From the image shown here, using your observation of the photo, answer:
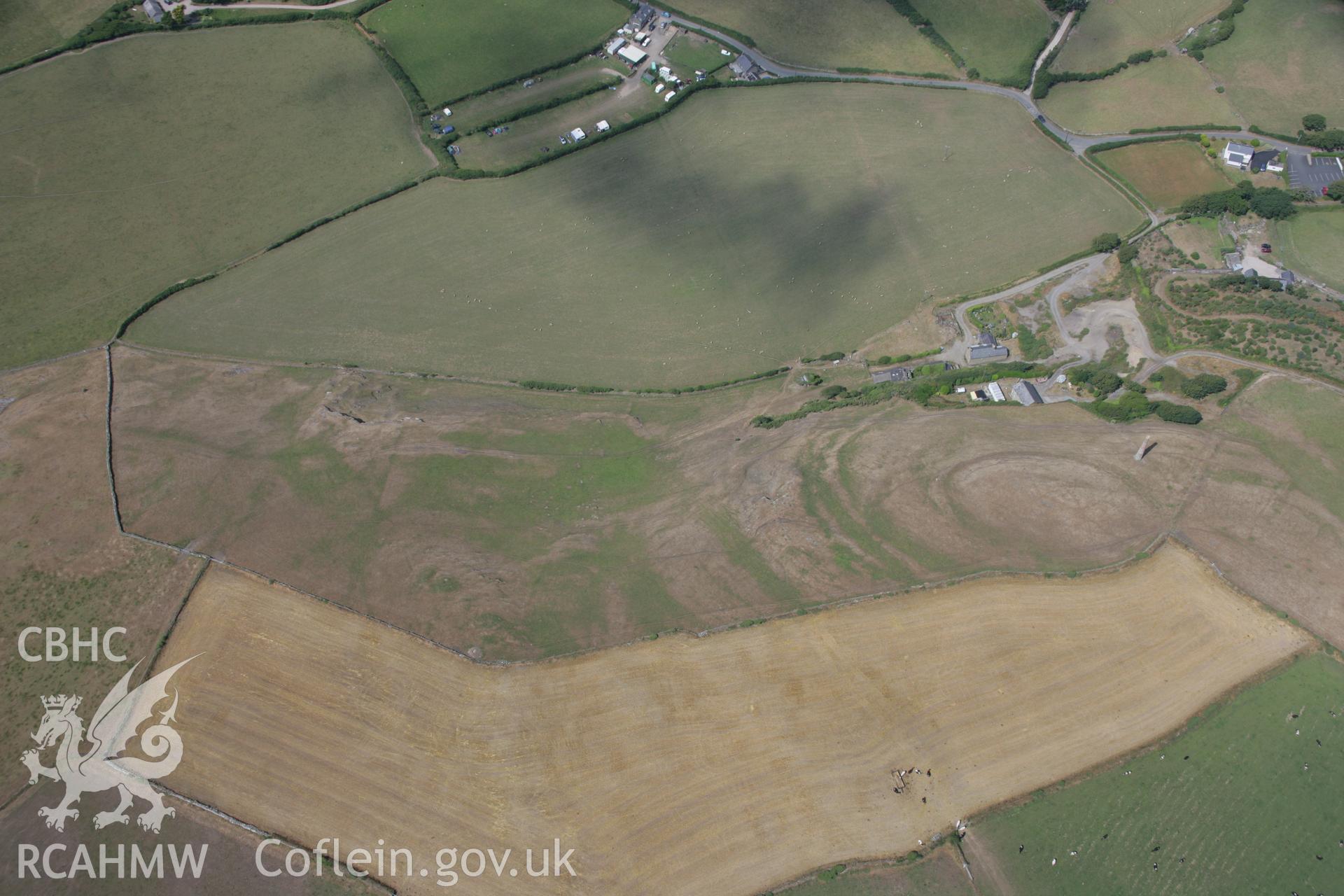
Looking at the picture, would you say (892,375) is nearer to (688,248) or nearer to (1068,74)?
(688,248)

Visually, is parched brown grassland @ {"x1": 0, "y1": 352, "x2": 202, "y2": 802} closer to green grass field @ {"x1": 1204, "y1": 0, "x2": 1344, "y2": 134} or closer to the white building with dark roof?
the white building with dark roof

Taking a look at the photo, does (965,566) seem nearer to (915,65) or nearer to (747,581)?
(747,581)

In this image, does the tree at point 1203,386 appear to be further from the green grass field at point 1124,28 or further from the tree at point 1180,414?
the green grass field at point 1124,28

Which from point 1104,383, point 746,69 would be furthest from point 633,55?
point 1104,383

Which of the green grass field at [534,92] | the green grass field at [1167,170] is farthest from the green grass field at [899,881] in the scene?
the green grass field at [534,92]

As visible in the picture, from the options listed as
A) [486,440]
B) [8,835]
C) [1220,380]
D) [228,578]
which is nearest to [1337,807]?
[1220,380]

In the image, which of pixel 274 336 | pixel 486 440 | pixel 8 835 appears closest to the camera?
pixel 8 835

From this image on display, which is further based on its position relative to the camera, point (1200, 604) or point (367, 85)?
point (367, 85)
